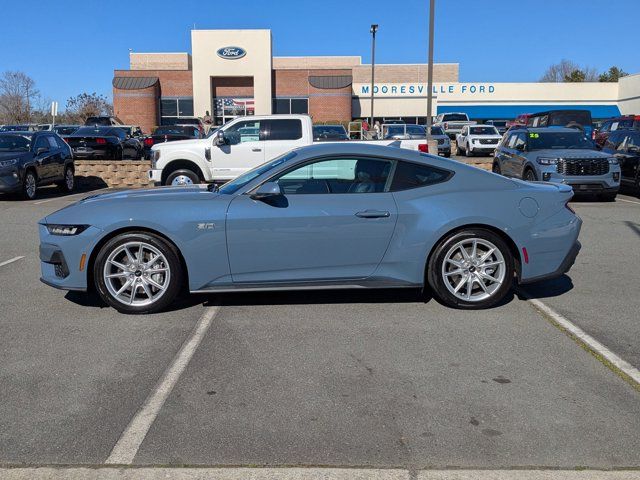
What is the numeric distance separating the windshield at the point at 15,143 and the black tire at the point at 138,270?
36.4 ft

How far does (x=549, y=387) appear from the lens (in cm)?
418

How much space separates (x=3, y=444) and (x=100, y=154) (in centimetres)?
1944

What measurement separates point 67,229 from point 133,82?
5106cm

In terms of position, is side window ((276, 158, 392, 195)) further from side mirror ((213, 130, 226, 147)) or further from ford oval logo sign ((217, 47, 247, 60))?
ford oval logo sign ((217, 47, 247, 60))

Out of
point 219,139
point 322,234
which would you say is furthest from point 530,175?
point 322,234

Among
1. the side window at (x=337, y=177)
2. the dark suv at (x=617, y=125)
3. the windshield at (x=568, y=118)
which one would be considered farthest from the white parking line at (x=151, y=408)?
the windshield at (x=568, y=118)

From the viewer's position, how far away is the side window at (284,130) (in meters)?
13.9

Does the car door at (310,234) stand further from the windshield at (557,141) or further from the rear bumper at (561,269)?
the windshield at (557,141)

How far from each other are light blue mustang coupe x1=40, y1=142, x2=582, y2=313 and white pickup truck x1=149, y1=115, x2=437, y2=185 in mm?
8102

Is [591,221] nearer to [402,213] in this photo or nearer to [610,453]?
[402,213]

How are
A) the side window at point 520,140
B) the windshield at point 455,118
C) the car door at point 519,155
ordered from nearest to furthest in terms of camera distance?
1. the car door at point 519,155
2. the side window at point 520,140
3. the windshield at point 455,118

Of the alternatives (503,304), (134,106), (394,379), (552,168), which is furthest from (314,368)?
(134,106)

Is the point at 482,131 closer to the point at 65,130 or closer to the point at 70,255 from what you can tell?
the point at 65,130

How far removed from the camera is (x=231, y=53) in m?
52.5
